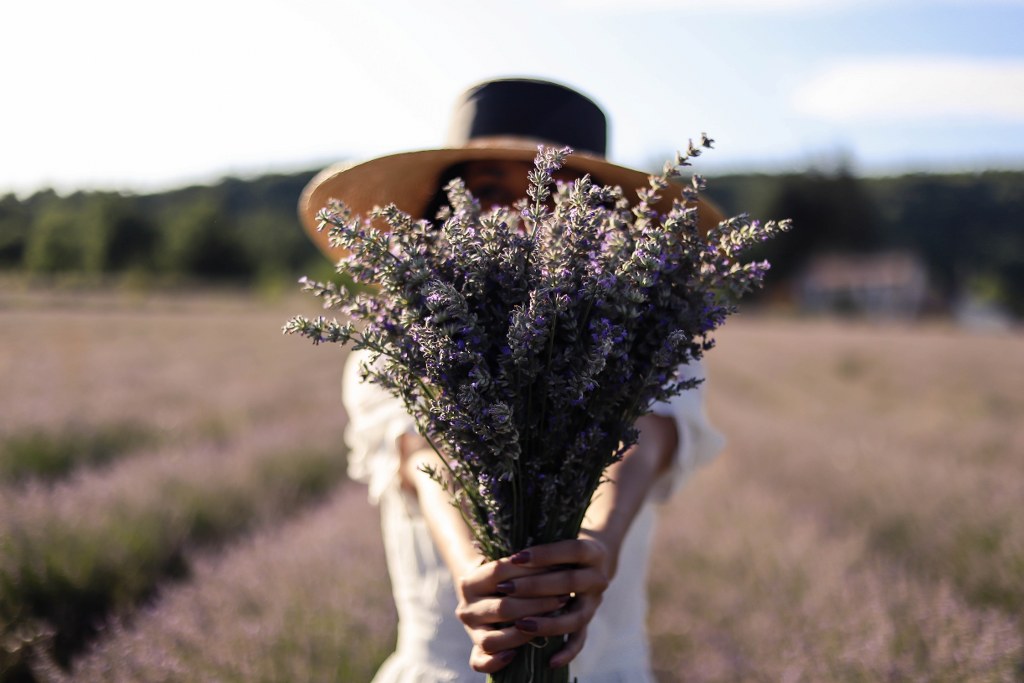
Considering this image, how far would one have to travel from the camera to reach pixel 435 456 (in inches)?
61.0

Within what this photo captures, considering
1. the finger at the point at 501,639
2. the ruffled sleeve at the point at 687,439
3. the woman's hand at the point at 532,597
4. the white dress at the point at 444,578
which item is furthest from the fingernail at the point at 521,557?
the ruffled sleeve at the point at 687,439

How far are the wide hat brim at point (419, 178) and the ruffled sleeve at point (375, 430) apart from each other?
372 millimetres

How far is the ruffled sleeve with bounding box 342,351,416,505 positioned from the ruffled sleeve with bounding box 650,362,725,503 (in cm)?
63

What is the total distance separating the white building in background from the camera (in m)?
59.6

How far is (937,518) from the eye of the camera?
13.0 ft

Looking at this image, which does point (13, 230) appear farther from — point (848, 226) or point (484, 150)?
point (848, 226)

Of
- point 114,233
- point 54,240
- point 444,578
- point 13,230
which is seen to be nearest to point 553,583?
point 444,578

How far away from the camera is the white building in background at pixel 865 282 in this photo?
196ft

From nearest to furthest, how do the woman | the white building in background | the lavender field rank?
the woman
the lavender field
the white building in background

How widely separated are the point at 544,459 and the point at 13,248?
3496 millimetres

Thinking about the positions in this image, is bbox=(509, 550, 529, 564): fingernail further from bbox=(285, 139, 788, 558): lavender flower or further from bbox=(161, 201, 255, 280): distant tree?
bbox=(161, 201, 255, 280): distant tree

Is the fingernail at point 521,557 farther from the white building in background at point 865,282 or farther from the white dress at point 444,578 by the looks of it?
the white building in background at point 865,282

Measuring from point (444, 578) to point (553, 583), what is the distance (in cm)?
62

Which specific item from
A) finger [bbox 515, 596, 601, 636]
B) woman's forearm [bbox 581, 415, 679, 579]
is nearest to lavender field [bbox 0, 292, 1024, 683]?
woman's forearm [bbox 581, 415, 679, 579]
